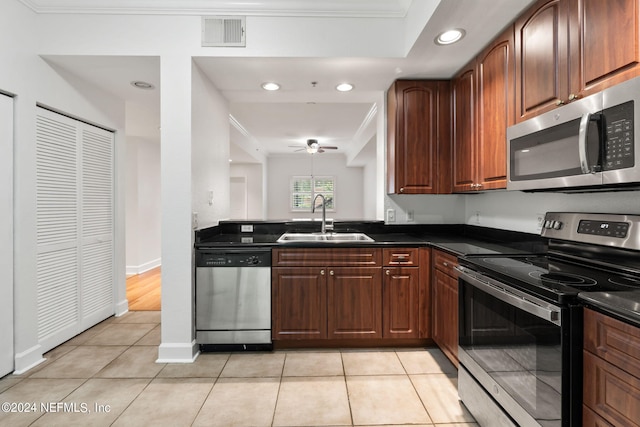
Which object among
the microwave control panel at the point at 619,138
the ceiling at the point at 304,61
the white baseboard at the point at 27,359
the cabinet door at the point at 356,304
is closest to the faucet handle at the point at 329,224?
the cabinet door at the point at 356,304

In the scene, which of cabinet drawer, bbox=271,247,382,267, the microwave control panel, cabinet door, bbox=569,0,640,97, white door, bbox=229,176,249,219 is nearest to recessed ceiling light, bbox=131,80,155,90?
cabinet drawer, bbox=271,247,382,267

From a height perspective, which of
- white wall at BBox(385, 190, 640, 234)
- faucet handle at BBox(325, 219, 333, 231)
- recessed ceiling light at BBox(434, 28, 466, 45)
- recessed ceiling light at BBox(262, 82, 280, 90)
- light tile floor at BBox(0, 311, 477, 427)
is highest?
recessed ceiling light at BBox(434, 28, 466, 45)

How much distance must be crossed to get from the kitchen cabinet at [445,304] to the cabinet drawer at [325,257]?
46 centimetres

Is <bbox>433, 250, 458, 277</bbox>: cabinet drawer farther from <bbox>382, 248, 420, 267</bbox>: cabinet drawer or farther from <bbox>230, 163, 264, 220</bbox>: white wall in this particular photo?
<bbox>230, 163, 264, 220</bbox>: white wall

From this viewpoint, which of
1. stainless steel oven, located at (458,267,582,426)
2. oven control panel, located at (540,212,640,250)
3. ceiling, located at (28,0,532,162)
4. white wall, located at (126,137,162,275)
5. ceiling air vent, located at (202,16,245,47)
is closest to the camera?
stainless steel oven, located at (458,267,582,426)

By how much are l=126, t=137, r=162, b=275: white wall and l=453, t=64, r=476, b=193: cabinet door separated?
4.99m

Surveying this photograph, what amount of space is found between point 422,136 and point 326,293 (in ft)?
5.30

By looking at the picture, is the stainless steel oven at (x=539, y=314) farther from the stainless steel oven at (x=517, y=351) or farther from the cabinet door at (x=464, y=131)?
the cabinet door at (x=464, y=131)

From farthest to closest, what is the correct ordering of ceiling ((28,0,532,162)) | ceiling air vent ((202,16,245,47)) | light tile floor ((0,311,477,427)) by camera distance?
ceiling air vent ((202,16,245,47)) < ceiling ((28,0,532,162)) < light tile floor ((0,311,477,427))

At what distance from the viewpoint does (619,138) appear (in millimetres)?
1229

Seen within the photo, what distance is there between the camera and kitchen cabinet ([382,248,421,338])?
8.64 ft

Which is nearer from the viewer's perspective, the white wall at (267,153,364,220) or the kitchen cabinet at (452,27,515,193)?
the kitchen cabinet at (452,27,515,193)

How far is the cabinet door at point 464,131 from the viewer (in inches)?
99.2

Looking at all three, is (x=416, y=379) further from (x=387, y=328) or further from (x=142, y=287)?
(x=142, y=287)
